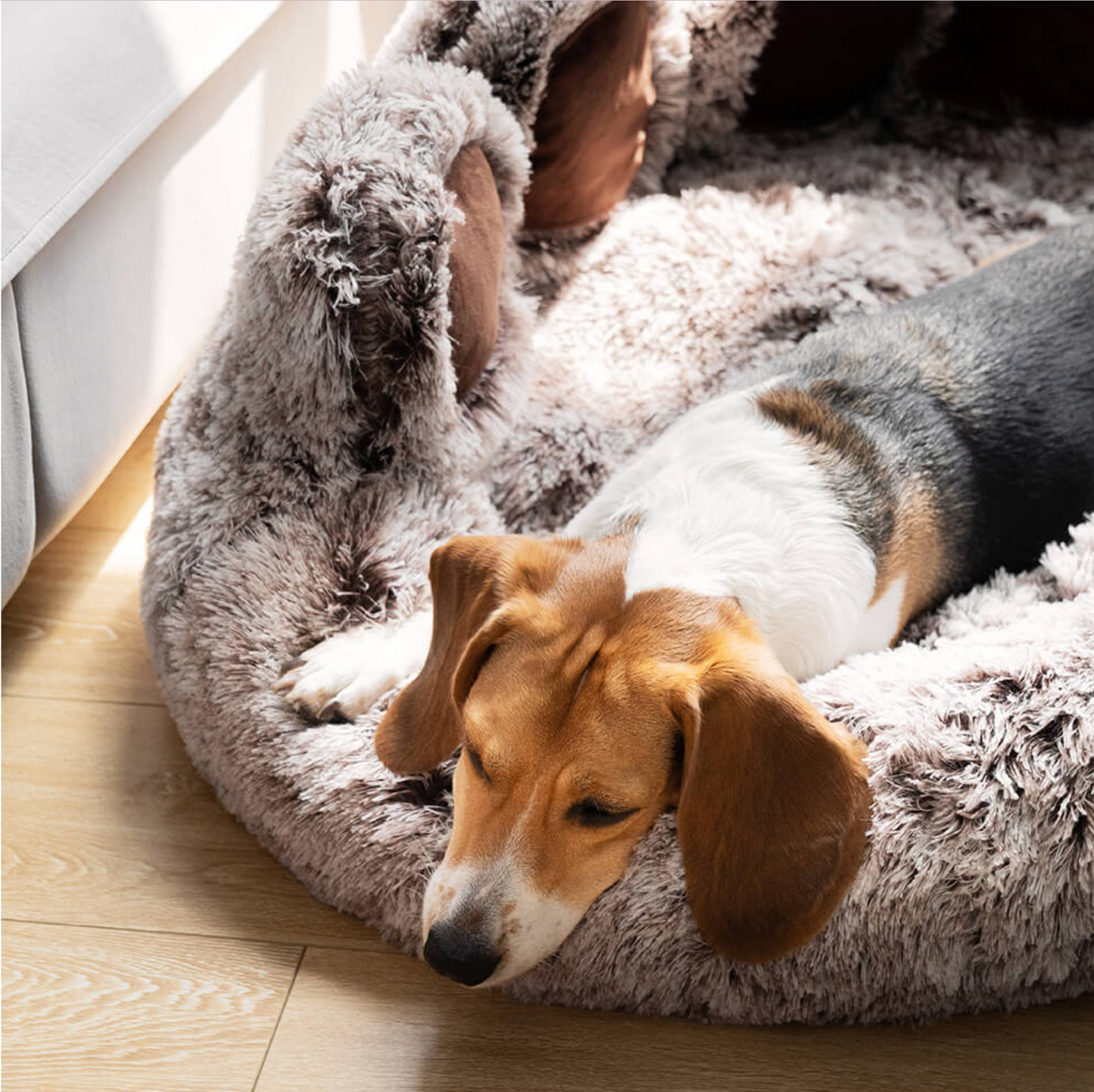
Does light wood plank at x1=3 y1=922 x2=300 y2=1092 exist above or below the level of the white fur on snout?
below

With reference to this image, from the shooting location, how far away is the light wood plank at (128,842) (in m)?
1.76

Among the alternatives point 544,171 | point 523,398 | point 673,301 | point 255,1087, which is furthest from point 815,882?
point 544,171

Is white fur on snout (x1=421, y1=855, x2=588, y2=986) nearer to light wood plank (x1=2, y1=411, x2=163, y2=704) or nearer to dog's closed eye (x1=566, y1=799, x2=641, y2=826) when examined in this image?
dog's closed eye (x1=566, y1=799, x2=641, y2=826)

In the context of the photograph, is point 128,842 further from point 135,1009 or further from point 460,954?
point 460,954

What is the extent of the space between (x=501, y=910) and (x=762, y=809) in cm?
33

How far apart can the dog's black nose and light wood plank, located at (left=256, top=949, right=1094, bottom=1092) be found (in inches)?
9.2

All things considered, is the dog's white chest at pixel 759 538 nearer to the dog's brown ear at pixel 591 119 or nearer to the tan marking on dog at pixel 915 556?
the tan marking on dog at pixel 915 556

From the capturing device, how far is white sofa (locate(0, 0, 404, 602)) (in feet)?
6.28

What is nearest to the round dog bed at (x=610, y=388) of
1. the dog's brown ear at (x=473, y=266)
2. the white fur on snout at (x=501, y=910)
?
the dog's brown ear at (x=473, y=266)

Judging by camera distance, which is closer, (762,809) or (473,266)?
(762,809)

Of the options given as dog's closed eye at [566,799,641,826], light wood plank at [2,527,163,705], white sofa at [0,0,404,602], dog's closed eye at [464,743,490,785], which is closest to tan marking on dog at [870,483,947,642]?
dog's closed eye at [566,799,641,826]

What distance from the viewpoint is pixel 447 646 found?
1622 millimetres

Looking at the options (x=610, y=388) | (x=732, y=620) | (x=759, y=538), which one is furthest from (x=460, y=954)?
(x=610, y=388)

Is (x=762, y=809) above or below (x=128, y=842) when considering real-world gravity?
above
